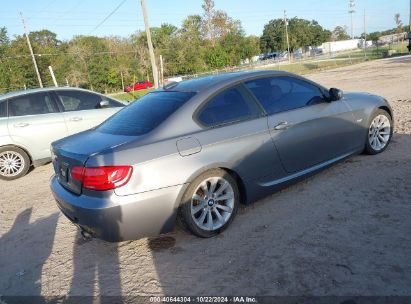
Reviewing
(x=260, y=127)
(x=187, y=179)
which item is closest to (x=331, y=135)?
(x=260, y=127)

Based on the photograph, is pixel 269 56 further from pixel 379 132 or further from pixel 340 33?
pixel 379 132

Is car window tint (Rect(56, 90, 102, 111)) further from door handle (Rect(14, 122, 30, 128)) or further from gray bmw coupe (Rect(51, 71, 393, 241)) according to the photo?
gray bmw coupe (Rect(51, 71, 393, 241))

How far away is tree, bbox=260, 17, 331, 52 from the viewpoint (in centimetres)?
9025

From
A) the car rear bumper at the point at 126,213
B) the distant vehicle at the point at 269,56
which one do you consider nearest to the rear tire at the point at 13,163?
the car rear bumper at the point at 126,213

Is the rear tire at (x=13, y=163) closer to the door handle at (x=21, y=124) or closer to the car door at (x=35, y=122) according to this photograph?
the car door at (x=35, y=122)

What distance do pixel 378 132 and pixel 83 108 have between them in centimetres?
555

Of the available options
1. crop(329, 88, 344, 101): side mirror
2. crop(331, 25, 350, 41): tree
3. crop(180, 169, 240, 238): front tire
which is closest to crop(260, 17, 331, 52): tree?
crop(331, 25, 350, 41): tree

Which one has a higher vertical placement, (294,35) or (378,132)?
(294,35)

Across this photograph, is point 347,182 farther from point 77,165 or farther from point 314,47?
point 314,47

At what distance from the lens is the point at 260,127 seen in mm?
3945

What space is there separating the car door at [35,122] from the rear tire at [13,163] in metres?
0.16

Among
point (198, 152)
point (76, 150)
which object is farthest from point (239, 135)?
→ point (76, 150)

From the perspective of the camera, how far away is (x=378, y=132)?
214 inches

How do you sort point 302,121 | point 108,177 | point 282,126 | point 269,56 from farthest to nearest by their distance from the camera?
point 269,56 → point 302,121 → point 282,126 → point 108,177
